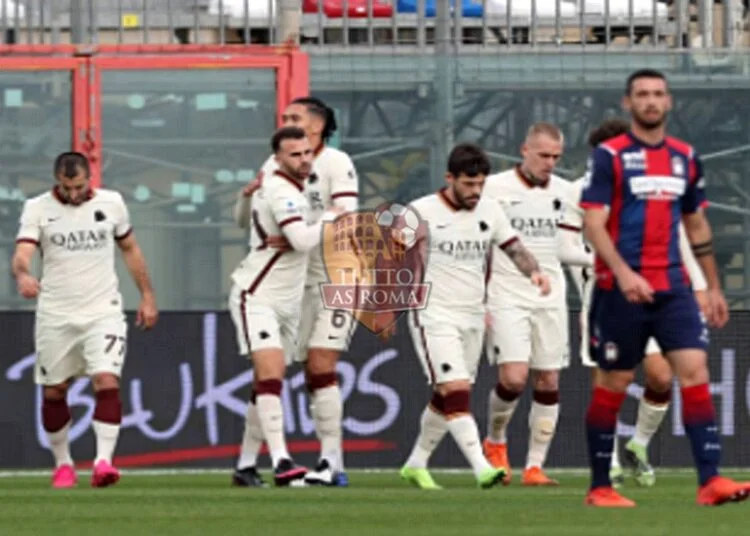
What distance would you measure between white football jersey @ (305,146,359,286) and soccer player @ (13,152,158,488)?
42.7 inches

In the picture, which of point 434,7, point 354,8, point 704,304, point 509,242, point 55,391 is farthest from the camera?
point 354,8

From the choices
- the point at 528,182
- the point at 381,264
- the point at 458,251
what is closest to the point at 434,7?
the point at 381,264

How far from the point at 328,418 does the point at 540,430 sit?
1358 mm

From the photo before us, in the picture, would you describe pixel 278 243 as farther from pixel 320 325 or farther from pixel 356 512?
pixel 356 512

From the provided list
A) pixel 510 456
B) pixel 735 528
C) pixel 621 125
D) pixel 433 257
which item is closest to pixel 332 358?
pixel 433 257

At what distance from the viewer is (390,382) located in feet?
59.6

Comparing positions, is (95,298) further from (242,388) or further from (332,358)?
(242,388)

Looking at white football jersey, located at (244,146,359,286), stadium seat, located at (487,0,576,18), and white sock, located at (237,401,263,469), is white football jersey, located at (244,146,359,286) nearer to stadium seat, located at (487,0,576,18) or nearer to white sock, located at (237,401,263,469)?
white sock, located at (237,401,263,469)

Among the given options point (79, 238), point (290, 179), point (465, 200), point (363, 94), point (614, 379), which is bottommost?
point (614, 379)

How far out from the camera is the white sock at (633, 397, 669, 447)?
15.9m

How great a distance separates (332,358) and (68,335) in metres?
1.55

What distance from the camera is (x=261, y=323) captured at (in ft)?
48.8

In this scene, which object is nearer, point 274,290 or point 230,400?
point 274,290

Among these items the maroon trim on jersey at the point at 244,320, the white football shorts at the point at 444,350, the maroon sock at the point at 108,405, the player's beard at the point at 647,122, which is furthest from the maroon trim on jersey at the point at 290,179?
the player's beard at the point at 647,122
